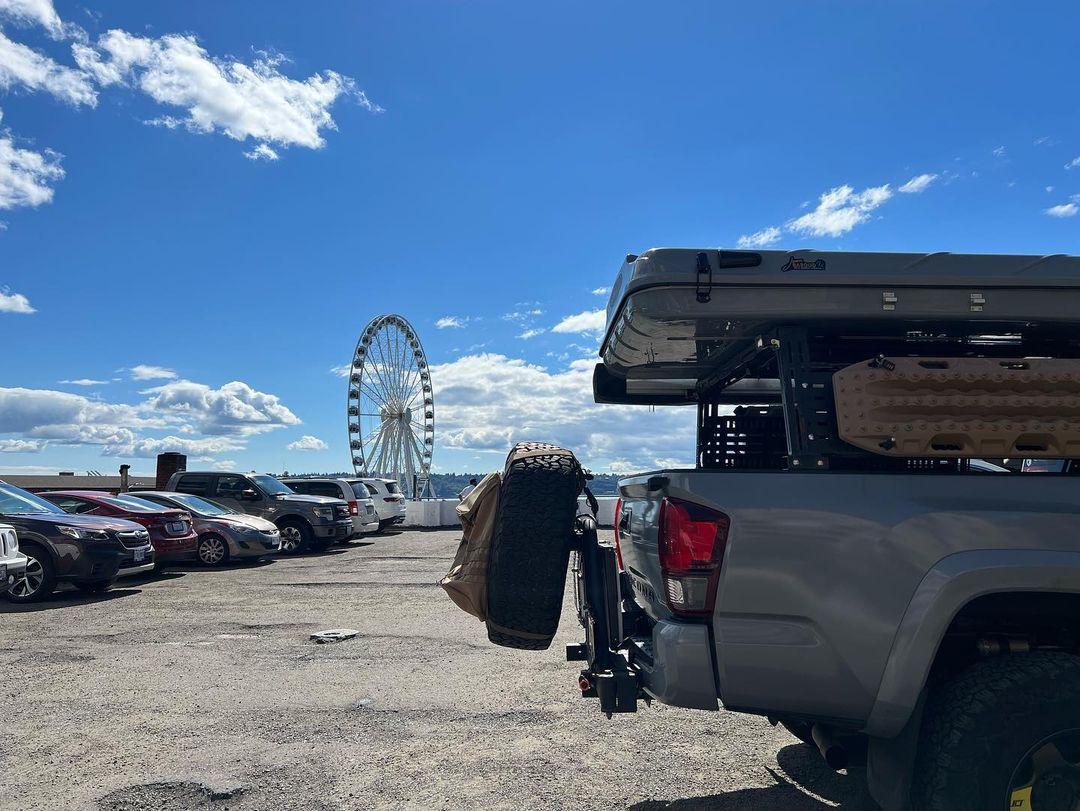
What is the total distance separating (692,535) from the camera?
278 cm

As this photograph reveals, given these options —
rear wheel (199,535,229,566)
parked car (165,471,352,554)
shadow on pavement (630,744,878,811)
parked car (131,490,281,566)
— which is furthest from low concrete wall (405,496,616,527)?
shadow on pavement (630,744,878,811)

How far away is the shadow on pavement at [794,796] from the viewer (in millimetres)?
3539

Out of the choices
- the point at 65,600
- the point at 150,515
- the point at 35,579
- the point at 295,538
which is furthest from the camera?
the point at 295,538

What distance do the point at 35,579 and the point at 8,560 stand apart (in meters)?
2.03

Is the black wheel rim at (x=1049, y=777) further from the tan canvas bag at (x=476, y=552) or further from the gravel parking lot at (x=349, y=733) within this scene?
the tan canvas bag at (x=476, y=552)

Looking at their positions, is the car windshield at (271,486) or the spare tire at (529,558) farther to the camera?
the car windshield at (271,486)

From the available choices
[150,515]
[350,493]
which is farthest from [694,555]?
[350,493]

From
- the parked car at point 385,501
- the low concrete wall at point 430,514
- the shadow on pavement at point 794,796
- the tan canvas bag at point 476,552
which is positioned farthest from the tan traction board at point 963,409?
the low concrete wall at point 430,514

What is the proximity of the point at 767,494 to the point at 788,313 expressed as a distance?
760mm

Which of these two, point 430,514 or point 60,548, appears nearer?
point 60,548

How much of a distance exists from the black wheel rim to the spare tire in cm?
166

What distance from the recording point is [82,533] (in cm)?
1006

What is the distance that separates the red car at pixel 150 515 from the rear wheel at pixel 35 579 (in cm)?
233

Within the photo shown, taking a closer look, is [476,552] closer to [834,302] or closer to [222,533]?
[834,302]
